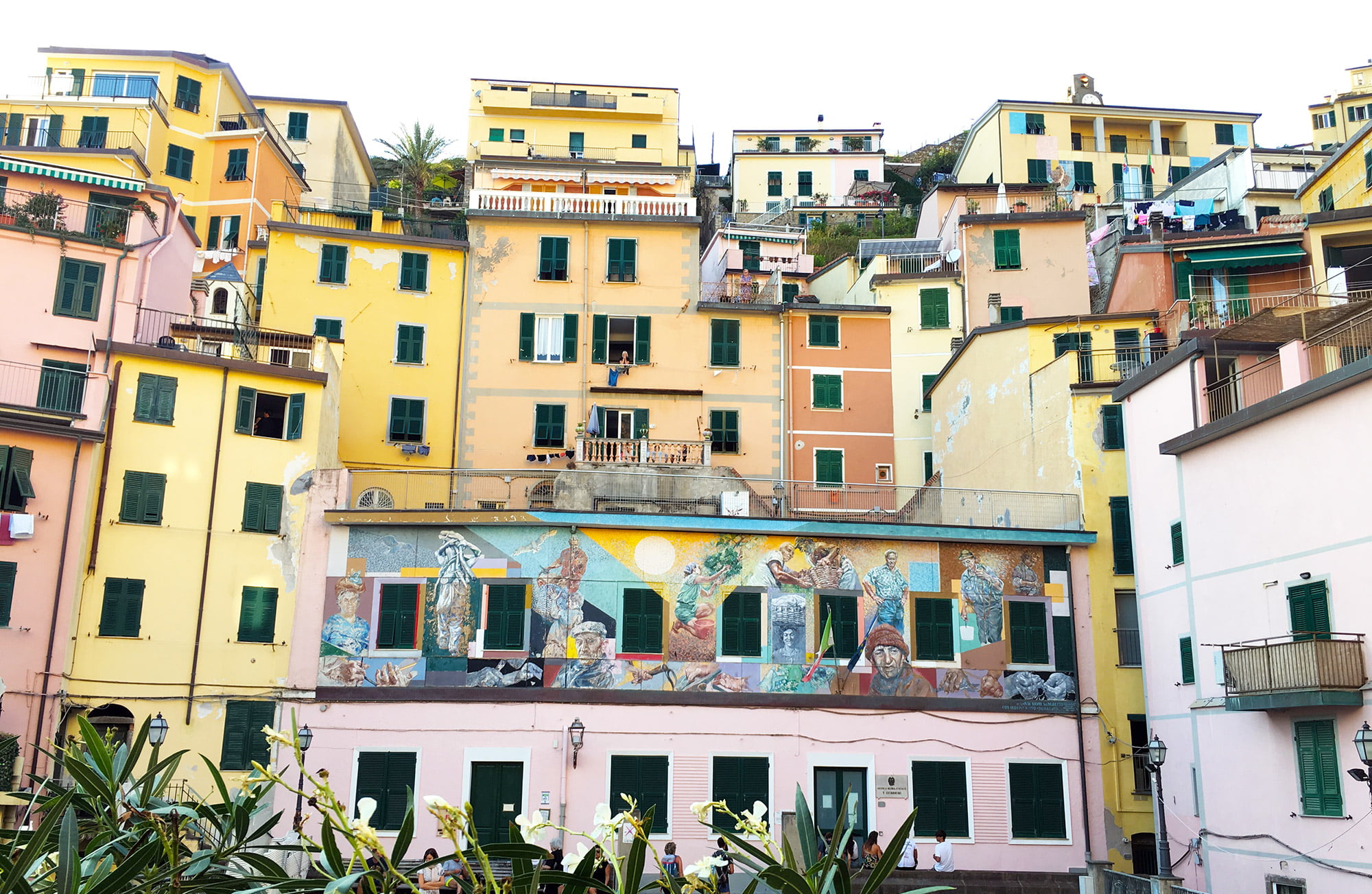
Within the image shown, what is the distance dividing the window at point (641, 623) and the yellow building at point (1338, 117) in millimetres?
66059

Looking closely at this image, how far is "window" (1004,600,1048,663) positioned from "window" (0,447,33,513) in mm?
23319

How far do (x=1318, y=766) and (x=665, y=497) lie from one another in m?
17.3

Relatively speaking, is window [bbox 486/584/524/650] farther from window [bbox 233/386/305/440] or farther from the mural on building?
window [bbox 233/386/305/440]

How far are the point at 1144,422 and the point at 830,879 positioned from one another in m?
26.3

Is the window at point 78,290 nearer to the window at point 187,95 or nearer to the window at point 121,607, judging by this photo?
the window at point 121,607

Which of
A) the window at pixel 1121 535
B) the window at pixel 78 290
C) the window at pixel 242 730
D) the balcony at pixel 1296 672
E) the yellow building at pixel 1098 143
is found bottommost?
the window at pixel 242 730

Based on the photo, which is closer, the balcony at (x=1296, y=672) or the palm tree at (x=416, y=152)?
the balcony at (x=1296, y=672)

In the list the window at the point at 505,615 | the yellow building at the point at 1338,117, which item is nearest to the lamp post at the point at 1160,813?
the window at the point at 505,615

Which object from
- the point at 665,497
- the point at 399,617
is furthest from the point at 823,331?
the point at 399,617

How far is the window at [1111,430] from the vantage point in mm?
31188

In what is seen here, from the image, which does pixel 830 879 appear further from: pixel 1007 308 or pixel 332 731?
pixel 1007 308

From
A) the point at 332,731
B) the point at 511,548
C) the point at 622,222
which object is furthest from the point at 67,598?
the point at 622,222

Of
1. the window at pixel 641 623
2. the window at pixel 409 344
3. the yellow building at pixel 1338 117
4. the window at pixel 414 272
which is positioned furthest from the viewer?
the yellow building at pixel 1338 117

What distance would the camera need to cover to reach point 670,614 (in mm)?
29156
